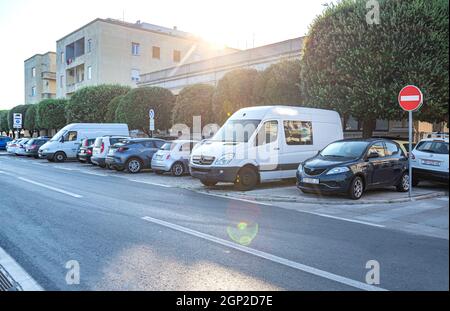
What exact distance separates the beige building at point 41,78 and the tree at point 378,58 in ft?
214

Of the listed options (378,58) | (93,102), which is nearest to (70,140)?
(93,102)

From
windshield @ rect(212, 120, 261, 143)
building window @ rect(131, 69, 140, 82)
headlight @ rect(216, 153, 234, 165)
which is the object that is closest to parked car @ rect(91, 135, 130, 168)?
windshield @ rect(212, 120, 261, 143)

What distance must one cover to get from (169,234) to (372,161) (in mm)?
6429

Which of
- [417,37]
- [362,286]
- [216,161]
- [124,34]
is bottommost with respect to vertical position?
[362,286]

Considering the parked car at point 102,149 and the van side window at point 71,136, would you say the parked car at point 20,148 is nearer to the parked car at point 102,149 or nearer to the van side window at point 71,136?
the van side window at point 71,136

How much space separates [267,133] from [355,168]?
3.05 m

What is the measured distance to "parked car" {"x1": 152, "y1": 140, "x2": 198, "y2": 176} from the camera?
53.1 feet

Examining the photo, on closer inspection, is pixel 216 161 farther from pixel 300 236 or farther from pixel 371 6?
pixel 371 6

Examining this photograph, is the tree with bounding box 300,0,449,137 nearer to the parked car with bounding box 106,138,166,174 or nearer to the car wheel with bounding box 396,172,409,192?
the car wheel with bounding box 396,172,409,192

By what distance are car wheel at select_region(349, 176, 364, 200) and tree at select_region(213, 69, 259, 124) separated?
11.5 meters

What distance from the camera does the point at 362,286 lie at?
4.30m

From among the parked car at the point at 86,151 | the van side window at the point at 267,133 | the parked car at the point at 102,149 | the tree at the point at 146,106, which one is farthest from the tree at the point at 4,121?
the van side window at the point at 267,133

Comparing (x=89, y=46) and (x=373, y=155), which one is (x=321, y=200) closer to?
(x=373, y=155)
